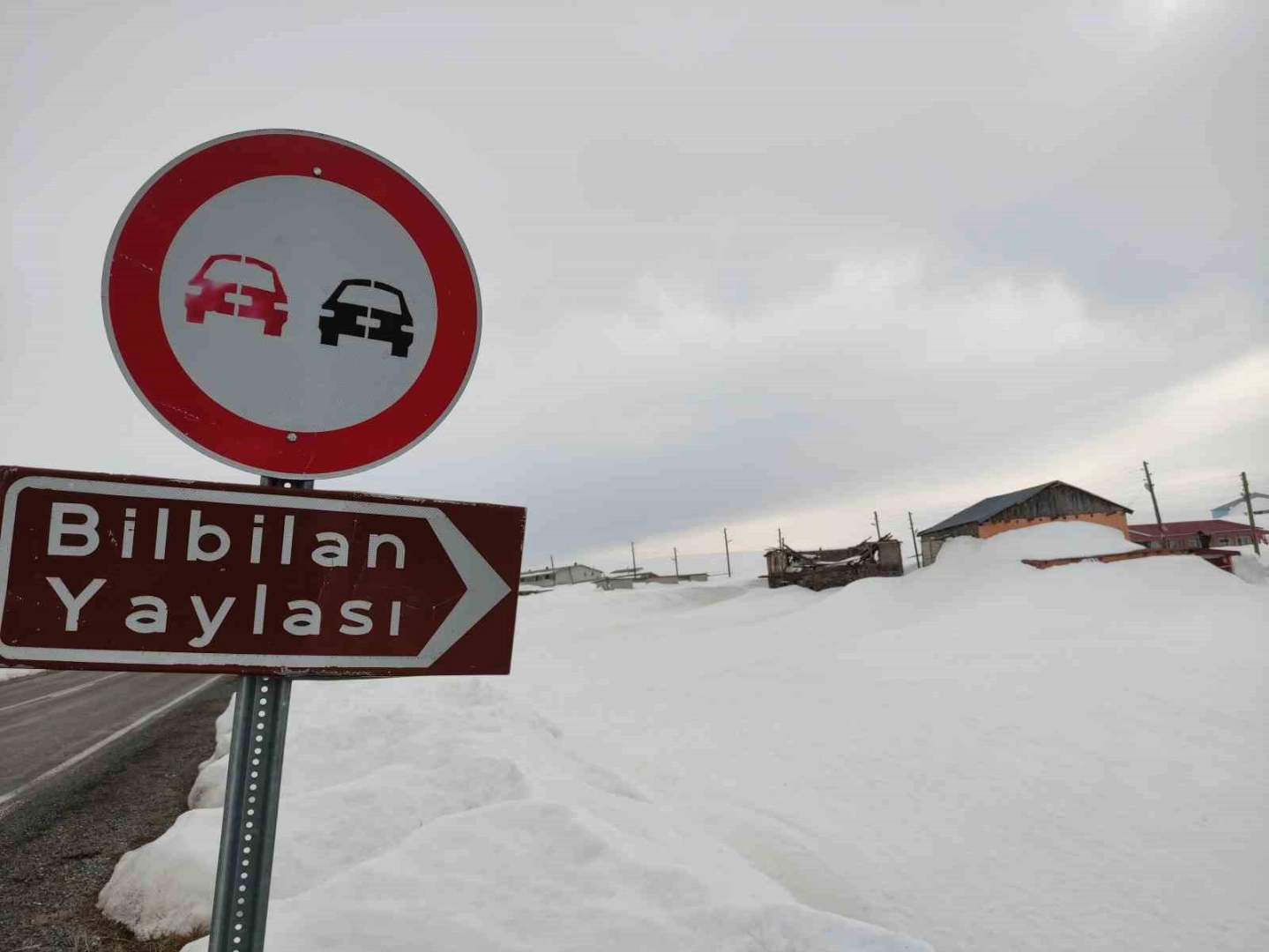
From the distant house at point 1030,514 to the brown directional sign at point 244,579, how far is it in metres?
30.3

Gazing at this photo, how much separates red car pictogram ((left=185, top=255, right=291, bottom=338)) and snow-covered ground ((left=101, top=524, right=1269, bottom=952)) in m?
2.47

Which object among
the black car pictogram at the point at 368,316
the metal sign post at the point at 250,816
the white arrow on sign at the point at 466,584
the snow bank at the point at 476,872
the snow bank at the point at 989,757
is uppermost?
the black car pictogram at the point at 368,316

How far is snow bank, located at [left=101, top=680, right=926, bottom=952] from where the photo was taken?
2.71 metres

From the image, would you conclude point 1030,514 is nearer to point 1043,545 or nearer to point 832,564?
point 1043,545

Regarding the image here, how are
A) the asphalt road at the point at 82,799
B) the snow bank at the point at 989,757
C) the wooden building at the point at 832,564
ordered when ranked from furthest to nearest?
the wooden building at the point at 832,564 < the snow bank at the point at 989,757 < the asphalt road at the point at 82,799

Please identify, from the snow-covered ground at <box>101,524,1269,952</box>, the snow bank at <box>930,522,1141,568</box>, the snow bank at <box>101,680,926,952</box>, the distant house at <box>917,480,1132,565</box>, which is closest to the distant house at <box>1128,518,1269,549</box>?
the distant house at <box>917,480,1132,565</box>

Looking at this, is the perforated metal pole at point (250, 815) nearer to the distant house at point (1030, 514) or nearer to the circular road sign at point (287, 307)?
the circular road sign at point (287, 307)

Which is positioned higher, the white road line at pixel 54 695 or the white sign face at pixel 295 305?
the white sign face at pixel 295 305

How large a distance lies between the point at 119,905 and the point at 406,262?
13.1 ft

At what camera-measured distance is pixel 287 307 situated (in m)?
1.42

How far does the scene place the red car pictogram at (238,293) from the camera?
54.2 inches

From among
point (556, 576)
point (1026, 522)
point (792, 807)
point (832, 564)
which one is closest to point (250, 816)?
point (792, 807)

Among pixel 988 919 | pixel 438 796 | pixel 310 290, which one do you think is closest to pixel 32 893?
pixel 438 796

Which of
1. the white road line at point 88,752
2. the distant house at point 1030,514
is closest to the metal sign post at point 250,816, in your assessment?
the white road line at point 88,752
